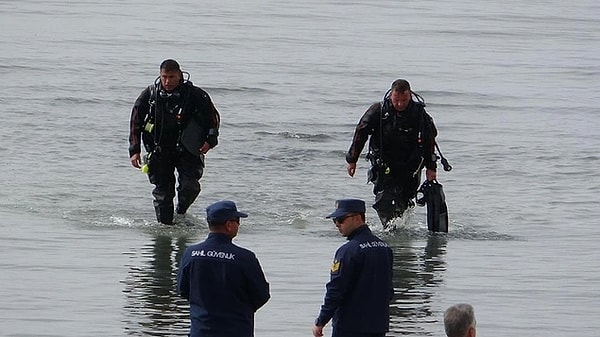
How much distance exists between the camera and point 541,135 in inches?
928

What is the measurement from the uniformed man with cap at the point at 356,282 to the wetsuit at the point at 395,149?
544 cm

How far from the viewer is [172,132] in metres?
14.3

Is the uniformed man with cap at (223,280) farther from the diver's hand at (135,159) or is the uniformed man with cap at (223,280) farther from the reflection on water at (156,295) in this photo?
the diver's hand at (135,159)

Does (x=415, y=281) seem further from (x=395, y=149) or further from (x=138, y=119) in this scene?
(x=138, y=119)

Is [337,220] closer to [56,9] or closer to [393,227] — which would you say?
[393,227]

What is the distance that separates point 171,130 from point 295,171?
212 inches

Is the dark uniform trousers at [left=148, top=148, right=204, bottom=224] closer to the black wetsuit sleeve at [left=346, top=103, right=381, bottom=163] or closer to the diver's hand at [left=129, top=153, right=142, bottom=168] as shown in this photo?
the diver's hand at [left=129, top=153, right=142, bottom=168]

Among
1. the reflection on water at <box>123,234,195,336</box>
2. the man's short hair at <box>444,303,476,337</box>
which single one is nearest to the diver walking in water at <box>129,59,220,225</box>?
the reflection on water at <box>123,234,195,336</box>

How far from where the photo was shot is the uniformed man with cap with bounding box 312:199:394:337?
337 inches

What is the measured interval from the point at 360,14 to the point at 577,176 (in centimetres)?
3189

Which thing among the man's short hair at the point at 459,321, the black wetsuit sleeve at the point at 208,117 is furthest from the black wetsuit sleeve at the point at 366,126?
the man's short hair at the point at 459,321

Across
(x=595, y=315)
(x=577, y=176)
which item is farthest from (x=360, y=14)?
(x=595, y=315)

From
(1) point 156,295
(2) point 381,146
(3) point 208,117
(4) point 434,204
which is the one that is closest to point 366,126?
(2) point 381,146

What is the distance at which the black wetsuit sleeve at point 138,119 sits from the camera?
1412 cm
